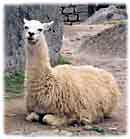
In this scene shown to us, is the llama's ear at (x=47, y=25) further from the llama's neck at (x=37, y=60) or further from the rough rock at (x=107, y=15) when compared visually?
the rough rock at (x=107, y=15)

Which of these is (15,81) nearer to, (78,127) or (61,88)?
(61,88)

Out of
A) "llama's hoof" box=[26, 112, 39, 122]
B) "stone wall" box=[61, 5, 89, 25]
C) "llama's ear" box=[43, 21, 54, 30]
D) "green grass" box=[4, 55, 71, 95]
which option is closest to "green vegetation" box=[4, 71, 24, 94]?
"green grass" box=[4, 55, 71, 95]

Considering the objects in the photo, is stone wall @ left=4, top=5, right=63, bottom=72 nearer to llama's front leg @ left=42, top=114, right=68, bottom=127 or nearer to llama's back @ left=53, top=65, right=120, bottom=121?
llama's back @ left=53, top=65, right=120, bottom=121

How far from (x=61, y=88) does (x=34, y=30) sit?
0.34m

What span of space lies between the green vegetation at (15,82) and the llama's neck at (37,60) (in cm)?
7

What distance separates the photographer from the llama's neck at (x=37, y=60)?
319 centimetres

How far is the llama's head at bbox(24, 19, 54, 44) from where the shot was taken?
3.16 m

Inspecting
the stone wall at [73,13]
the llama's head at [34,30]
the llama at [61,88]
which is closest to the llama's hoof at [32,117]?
the llama at [61,88]

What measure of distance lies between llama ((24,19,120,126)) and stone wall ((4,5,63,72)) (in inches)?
1.7

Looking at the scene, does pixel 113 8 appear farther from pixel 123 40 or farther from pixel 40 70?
pixel 40 70

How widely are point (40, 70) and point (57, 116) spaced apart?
0.26 meters

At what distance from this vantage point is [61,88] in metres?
3.24

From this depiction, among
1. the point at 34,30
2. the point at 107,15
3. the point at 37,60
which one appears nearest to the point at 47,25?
the point at 34,30

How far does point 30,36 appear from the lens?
3158 millimetres
